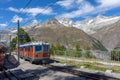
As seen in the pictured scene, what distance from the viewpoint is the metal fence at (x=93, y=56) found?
34250 millimetres

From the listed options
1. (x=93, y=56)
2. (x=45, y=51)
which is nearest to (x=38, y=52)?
(x=45, y=51)

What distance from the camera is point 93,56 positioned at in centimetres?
4406

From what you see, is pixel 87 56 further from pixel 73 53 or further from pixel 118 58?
pixel 118 58

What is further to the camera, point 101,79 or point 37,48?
point 37,48

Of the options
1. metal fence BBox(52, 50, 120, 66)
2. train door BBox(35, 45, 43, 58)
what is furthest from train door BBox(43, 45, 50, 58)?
metal fence BBox(52, 50, 120, 66)

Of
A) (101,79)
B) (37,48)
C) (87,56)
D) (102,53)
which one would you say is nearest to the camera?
(101,79)

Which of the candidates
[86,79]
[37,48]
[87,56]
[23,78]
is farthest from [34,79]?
[87,56]

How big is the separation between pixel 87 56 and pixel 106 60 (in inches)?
303

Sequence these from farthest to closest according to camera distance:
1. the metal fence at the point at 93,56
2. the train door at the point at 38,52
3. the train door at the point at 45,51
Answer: the train door at the point at 45,51
the train door at the point at 38,52
the metal fence at the point at 93,56

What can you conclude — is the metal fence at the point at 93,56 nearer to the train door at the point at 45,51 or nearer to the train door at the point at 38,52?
the train door at the point at 45,51

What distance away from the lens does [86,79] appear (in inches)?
749

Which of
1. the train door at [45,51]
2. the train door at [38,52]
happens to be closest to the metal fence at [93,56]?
the train door at [45,51]

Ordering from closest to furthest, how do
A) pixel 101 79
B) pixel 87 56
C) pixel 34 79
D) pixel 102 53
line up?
pixel 101 79
pixel 34 79
pixel 102 53
pixel 87 56

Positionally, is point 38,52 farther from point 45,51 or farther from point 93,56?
point 93,56
